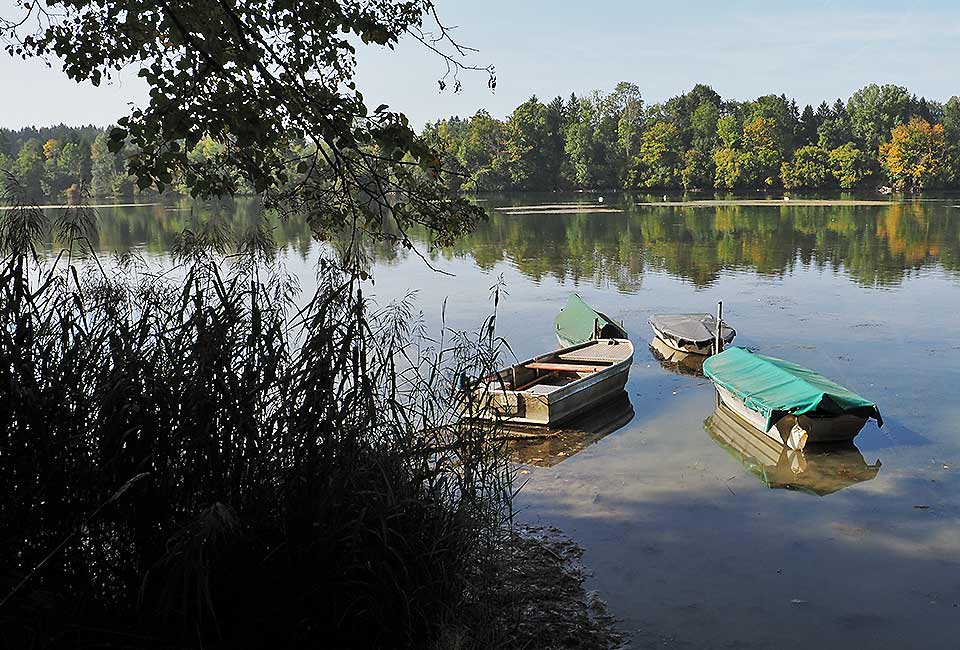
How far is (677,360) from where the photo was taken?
18969 millimetres

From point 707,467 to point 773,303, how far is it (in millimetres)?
14146

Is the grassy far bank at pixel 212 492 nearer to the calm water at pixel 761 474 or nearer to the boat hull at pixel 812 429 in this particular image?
the calm water at pixel 761 474

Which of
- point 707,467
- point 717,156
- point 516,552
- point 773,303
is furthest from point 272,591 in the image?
point 717,156

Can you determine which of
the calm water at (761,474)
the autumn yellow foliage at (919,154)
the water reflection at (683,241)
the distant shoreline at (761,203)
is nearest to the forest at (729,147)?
the autumn yellow foliage at (919,154)

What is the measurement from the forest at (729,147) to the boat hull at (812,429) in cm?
7381

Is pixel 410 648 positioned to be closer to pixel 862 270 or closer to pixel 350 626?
pixel 350 626

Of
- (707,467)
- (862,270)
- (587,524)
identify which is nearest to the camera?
(587,524)

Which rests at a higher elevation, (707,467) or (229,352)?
(229,352)

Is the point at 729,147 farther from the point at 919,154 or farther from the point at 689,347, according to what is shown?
the point at 689,347

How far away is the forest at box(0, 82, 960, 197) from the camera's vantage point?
3371 inches

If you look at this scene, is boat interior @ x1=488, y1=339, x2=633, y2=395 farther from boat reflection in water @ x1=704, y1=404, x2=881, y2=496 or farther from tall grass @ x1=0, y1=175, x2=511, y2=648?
tall grass @ x1=0, y1=175, x2=511, y2=648

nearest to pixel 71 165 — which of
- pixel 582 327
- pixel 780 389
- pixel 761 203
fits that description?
pixel 582 327

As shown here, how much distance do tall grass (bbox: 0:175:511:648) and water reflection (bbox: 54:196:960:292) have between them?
12.4 metres

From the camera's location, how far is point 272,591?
15.9 ft
